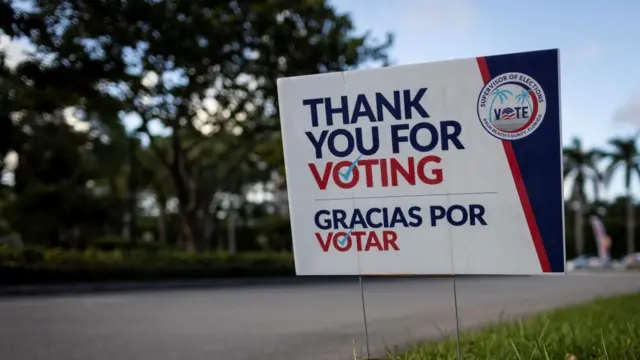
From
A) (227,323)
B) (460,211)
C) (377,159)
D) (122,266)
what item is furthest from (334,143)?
(122,266)

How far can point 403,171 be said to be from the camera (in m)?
5.43

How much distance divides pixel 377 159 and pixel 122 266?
2195cm

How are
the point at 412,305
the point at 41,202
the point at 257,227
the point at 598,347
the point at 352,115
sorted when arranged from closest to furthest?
1. the point at 352,115
2. the point at 598,347
3. the point at 412,305
4. the point at 41,202
5. the point at 257,227

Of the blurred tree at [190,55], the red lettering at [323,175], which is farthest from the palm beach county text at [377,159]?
the blurred tree at [190,55]

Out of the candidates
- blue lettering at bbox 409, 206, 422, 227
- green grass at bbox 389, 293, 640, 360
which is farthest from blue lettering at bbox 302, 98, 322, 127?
green grass at bbox 389, 293, 640, 360

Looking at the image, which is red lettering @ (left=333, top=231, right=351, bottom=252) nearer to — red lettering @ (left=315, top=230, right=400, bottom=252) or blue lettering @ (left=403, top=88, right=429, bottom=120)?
red lettering @ (left=315, top=230, right=400, bottom=252)

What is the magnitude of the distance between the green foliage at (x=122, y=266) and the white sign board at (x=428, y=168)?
17895 mm

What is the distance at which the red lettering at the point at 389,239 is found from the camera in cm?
550

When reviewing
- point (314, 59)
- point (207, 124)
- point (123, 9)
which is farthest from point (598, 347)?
point (207, 124)

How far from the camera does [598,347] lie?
21.5 ft

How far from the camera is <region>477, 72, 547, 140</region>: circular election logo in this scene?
197 inches

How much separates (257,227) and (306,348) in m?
52.3

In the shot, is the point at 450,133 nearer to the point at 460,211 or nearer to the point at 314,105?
the point at 460,211

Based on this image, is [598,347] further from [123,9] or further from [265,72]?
[265,72]
